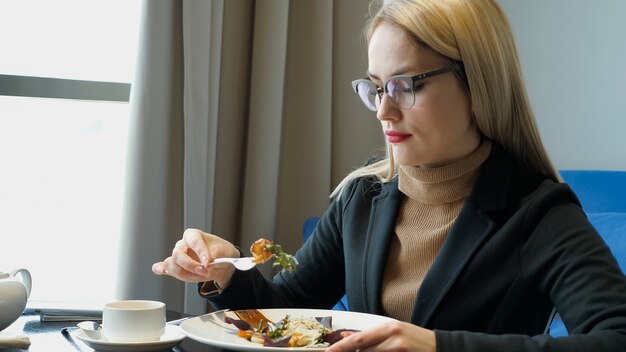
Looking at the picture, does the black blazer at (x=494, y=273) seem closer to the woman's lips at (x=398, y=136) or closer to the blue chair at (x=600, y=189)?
the woman's lips at (x=398, y=136)

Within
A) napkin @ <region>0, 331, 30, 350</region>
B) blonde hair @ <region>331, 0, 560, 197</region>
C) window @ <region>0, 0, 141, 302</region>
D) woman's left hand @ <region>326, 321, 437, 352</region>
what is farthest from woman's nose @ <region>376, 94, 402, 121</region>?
window @ <region>0, 0, 141, 302</region>

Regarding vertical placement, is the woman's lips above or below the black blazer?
above

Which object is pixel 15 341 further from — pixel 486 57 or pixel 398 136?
pixel 486 57

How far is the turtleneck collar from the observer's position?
1.39m

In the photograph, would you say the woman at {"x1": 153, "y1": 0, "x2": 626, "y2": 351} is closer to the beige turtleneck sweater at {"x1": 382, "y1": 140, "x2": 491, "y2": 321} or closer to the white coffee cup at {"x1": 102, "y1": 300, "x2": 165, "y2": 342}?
the beige turtleneck sweater at {"x1": 382, "y1": 140, "x2": 491, "y2": 321}

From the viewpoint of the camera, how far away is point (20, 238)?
109 inches

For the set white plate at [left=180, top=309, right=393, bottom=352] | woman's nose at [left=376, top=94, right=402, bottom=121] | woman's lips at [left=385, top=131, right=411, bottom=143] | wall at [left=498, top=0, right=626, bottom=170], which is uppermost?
wall at [left=498, top=0, right=626, bottom=170]

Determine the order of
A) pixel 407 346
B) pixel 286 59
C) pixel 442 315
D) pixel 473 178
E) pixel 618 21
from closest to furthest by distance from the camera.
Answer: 1. pixel 407 346
2. pixel 442 315
3. pixel 473 178
4. pixel 618 21
5. pixel 286 59

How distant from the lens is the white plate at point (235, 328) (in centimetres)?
100

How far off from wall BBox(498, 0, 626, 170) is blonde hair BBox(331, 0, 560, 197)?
1.24 metres

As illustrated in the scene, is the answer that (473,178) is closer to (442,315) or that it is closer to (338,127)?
(442,315)

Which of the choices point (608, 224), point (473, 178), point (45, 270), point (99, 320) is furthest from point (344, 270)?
point (45, 270)

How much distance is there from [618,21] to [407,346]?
6.31ft

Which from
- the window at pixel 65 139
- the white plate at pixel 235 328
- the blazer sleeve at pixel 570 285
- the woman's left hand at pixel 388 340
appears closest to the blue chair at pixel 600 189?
the blazer sleeve at pixel 570 285
